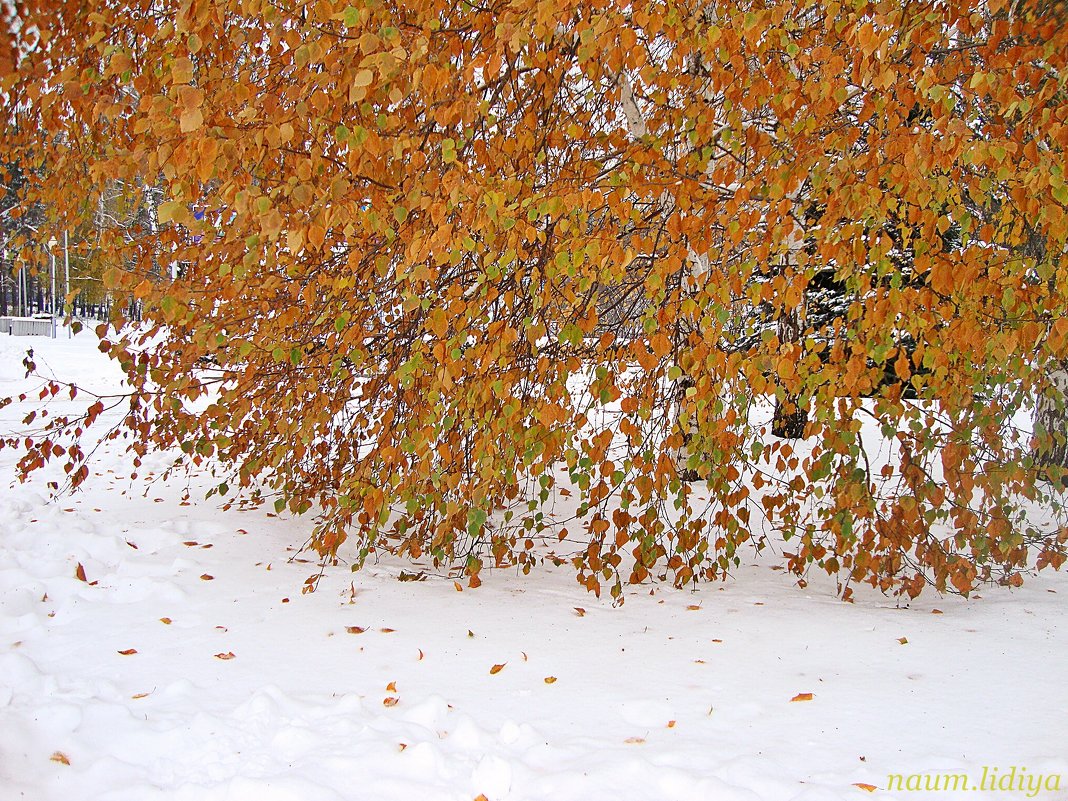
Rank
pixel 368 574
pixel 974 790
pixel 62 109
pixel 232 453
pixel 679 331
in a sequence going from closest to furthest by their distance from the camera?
pixel 974 790
pixel 679 331
pixel 368 574
pixel 62 109
pixel 232 453

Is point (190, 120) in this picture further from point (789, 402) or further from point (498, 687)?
point (789, 402)

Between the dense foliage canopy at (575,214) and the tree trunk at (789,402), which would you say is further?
the tree trunk at (789,402)

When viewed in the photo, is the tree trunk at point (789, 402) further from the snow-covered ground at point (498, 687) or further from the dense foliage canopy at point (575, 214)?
the snow-covered ground at point (498, 687)

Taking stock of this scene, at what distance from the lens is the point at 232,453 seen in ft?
16.1

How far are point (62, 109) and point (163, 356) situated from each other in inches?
56.2

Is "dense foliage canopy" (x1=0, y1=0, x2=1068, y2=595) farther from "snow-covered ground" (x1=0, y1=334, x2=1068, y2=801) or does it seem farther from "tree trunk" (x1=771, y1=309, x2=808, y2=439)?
"snow-covered ground" (x1=0, y1=334, x2=1068, y2=801)

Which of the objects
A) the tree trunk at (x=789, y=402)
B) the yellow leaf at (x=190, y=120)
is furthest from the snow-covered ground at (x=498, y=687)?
the yellow leaf at (x=190, y=120)

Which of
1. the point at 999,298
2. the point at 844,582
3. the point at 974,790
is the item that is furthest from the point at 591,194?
the point at 844,582

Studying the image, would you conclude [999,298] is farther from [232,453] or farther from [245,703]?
[232,453]

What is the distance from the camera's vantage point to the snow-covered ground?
2.15 m

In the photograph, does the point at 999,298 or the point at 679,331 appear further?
the point at 679,331

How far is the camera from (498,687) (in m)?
2.74

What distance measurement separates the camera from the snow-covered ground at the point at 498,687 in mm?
2146

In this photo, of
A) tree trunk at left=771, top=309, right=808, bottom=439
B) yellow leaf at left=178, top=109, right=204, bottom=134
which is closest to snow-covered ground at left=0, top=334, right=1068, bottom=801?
tree trunk at left=771, top=309, right=808, bottom=439
